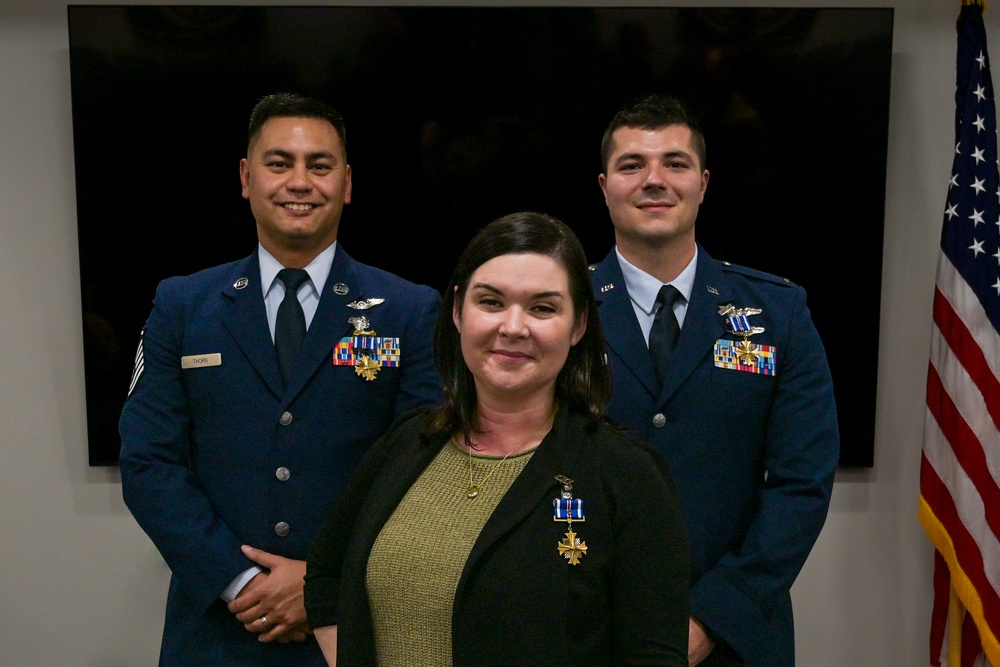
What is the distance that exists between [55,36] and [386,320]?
1714 mm

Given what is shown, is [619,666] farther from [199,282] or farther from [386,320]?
[199,282]

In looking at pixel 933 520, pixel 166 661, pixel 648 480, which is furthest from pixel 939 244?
pixel 166 661

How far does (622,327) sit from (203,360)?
880 mm

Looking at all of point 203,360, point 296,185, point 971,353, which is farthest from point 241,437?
point 971,353

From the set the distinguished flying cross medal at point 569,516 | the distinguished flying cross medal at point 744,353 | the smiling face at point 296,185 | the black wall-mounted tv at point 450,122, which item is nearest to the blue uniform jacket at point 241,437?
the smiling face at point 296,185

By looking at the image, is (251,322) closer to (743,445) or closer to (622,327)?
(622,327)

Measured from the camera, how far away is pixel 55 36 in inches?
126

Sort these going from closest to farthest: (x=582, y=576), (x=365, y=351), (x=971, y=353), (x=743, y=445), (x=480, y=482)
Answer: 1. (x=582, y=576)
2. (x=480, y=482)
3. (x=743, y=445)
4. (x=365, y=351)
5. (x=971, y=353)

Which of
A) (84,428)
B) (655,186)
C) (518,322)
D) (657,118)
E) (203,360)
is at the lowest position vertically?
(84,428)

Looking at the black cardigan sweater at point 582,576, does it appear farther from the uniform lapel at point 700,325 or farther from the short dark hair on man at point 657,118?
the short dark hair on man at point 657,118

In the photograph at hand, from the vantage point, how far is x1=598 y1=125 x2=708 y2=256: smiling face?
2.13m

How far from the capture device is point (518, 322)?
1551 mm

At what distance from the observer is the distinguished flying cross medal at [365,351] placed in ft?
7.21

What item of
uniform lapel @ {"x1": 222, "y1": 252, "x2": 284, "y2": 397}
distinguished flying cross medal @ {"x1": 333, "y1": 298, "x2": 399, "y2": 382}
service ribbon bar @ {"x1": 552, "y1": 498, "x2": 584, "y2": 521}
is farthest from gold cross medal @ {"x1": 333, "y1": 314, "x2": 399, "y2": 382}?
service ribbon bar @ {"x1": 552, "y1": 498, "x2": 584, "y2": 521}
